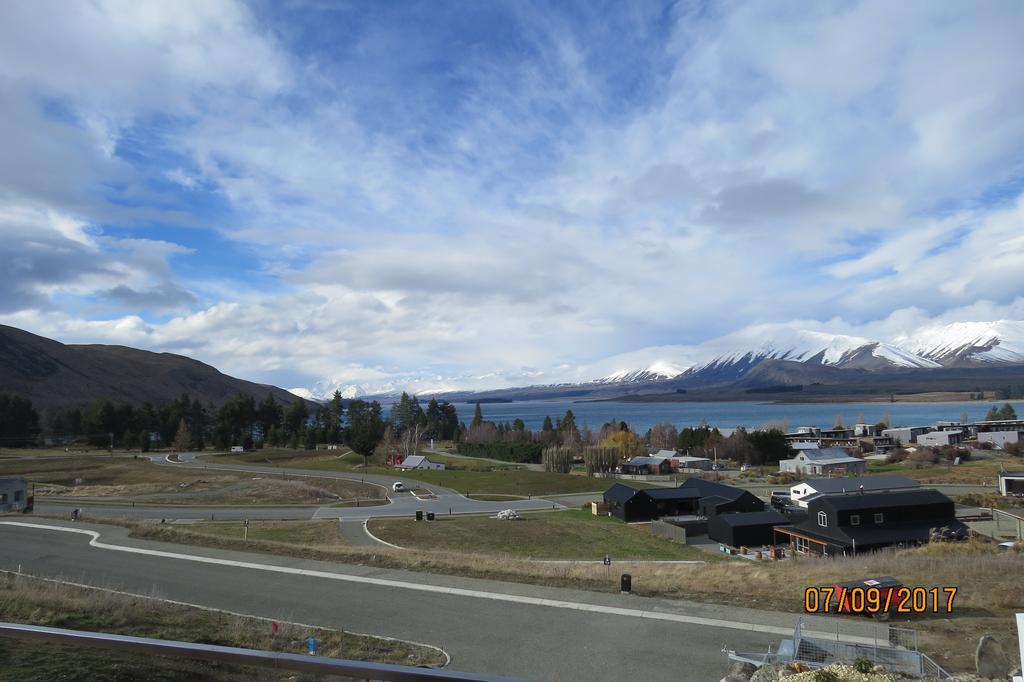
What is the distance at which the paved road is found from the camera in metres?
12.1

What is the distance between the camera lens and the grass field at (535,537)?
122 feet

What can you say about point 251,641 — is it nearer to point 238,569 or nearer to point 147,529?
point 238,569

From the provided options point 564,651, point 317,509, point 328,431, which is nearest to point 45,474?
point 317,509

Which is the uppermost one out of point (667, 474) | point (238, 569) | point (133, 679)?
point (133, 679)

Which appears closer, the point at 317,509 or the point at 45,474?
the point at 317,509

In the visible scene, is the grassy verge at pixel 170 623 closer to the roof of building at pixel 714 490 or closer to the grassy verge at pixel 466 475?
the roof of building at pixel 714 490

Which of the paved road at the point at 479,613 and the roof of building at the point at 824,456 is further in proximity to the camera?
the roof of building at the point at 824,456

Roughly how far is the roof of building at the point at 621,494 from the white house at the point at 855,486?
15804 millimetres

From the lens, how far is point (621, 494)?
Result: 173 feet

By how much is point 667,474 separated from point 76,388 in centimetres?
19611

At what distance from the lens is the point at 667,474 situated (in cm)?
8950

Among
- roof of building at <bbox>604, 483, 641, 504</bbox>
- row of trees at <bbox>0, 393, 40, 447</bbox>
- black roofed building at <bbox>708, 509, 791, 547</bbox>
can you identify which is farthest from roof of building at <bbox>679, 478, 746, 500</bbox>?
row of trees at <bbox>0, 393, 40, 447</bbox>

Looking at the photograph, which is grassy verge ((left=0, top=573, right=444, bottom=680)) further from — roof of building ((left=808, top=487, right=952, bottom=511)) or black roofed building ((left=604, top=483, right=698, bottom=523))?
black roofed building ((left=604, top=483, right=698, bottom=523))

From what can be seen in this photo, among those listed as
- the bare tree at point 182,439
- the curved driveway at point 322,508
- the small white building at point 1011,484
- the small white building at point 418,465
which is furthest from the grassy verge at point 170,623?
the bare tree at point 182,439
